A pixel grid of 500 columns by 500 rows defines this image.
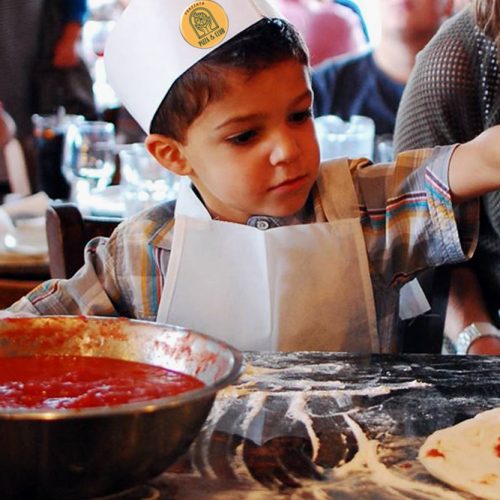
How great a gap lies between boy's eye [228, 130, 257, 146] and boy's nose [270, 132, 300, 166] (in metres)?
0.04

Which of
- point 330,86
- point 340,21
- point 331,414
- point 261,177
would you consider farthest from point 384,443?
point 340,21

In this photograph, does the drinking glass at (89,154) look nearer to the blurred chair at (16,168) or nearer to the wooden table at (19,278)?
the wooden table at (19,278)

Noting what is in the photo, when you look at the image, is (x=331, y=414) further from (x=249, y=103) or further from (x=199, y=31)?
(x=199, y=31)

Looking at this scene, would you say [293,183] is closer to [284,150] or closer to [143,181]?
[284,150]

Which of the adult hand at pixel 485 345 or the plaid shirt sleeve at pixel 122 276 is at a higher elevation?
the plaid shirt sleeve at pixel 122 276

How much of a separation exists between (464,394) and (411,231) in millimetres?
496

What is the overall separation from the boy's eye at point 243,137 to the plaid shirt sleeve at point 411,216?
23 cm

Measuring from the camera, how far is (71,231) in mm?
1877

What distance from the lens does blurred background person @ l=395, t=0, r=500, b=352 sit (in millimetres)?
2090

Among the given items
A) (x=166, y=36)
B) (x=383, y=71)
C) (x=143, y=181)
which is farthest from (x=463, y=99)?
(x=383, y=71)

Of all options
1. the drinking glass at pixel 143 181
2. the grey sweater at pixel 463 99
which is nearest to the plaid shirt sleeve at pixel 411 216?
the grey sweater at pixel 463 99

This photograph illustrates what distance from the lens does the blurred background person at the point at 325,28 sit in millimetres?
5547

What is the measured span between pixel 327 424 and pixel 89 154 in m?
2.23

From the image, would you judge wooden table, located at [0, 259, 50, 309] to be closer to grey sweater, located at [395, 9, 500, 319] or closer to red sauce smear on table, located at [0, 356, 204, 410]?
grey sweater, located at [395, 9, 500, 319]
